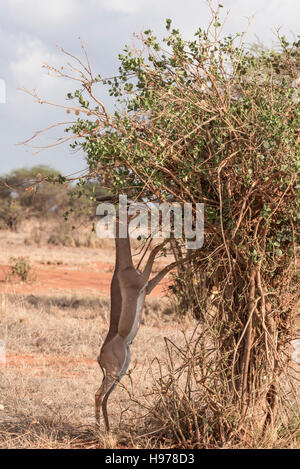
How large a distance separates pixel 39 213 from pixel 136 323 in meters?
27.3

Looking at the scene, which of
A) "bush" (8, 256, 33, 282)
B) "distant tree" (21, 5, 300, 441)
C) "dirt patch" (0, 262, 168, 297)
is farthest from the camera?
"bush" (8, 256, 33, 282)

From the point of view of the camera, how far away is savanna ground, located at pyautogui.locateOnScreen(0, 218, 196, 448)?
164 inches

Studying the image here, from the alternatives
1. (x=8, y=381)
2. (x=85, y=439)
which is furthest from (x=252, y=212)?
(x=8, y=381)

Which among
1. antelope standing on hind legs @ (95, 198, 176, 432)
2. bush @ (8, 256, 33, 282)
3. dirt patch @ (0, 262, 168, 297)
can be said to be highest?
antelope standing on hind legs @ (95, 198, 176, 432)

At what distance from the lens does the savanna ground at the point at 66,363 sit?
4156 millimetres

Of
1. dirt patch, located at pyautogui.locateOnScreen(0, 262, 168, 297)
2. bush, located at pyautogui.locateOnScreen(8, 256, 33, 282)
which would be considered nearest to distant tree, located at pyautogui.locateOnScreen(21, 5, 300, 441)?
dirt patch, located at pyautogui.locateOnScreen(0, 262, 168, 297)

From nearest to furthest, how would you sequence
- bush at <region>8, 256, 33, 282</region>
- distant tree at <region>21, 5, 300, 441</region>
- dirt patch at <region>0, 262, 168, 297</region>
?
distant tree at <region>21, 5, 300, 441</region>
dirt patch at <region>0, 262, 168, 297</region>
bush at <region>8, 256, 33, 282</region>

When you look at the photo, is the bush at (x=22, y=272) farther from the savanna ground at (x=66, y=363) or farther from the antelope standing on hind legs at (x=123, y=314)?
the antelope standing on hind legs at (x=123, y=314)

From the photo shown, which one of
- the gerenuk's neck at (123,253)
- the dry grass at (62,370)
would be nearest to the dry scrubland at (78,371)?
the dry grass at (62,370)

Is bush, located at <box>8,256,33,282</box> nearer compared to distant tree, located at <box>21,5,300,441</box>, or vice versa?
distant tree, located at <box>21,5,300,441</box>

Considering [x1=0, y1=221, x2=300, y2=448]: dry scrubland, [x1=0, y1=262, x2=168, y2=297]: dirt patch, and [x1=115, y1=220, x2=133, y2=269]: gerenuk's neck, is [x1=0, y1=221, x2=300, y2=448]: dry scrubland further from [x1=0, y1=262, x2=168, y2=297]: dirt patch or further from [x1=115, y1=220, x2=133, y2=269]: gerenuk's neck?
[x1=115, y1=220, x2=133, y2=269]: gerenuk's neck

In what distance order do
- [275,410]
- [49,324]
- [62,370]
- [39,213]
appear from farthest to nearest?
[39,213] < [49,324] < [62,370] < [275,410]
